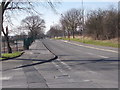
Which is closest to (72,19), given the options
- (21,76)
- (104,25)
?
(104,25)

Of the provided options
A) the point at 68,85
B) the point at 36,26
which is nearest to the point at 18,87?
the point at 68,85

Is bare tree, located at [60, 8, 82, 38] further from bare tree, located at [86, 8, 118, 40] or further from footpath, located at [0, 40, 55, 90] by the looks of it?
footpath, located at [0, 40, 55, 90]

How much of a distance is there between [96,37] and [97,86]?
49828mm

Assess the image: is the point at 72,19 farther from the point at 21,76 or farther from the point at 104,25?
the point at 21,76

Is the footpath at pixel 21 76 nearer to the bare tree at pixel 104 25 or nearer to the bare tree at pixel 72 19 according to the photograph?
the bare tree at pixel 104 25

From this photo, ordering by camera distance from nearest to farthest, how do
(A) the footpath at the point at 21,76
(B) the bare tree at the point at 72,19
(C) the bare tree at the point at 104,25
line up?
(A) the footpath at the point at 21,76 → (C) the bare tree at the point at 104,25 → (B) the bare tree at the point at 72,19

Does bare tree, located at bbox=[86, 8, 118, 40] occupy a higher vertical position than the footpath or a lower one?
higher

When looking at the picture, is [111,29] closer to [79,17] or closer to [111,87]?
[111,87]

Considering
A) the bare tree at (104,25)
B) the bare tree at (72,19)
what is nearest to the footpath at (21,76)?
the bare tree at (104,25)

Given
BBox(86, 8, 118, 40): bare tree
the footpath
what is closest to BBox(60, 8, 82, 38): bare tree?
BBox(86, 8, 118, 40): bare tree

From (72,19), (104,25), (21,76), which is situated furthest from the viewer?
(72,19)

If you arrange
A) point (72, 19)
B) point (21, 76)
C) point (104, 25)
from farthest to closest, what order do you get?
point (72, 19)
point (104, 25)
point (21, 76)

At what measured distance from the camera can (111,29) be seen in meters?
49.1

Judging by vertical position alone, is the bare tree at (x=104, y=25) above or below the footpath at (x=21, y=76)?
above
